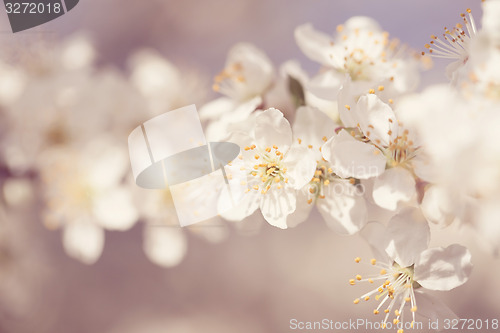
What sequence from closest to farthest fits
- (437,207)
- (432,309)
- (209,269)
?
(437,207), (432,309), (209,269)

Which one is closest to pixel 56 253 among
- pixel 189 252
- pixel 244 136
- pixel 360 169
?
pixel 189 252

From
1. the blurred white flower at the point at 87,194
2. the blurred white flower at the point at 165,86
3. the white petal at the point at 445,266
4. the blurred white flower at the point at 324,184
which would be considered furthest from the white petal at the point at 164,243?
the white petal at the point at 445,266

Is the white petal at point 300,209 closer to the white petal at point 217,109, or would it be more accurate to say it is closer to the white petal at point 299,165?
the white petal at point 299,165

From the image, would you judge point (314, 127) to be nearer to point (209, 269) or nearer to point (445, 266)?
point (445, 266)

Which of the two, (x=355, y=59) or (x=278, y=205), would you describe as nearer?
(x=278, y=205)

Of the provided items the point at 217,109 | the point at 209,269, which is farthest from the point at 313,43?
the point at 209,269

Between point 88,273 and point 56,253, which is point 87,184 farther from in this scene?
point 88,273

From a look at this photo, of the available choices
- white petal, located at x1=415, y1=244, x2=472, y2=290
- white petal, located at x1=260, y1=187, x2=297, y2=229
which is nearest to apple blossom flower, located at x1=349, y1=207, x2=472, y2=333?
white petal, located at x1=415, y1=244, x2=472, y2=290
